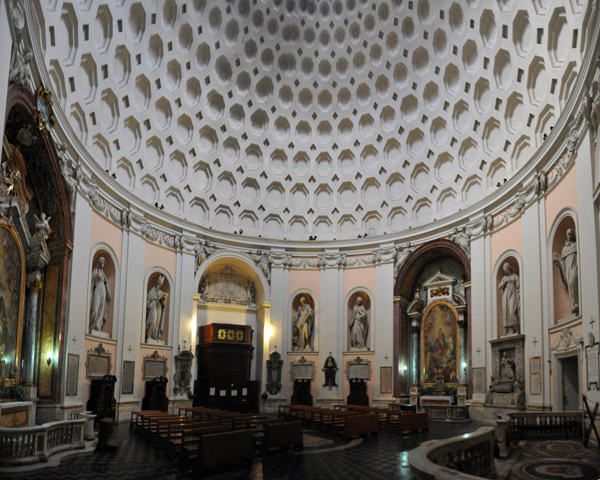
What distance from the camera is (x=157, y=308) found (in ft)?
80.5

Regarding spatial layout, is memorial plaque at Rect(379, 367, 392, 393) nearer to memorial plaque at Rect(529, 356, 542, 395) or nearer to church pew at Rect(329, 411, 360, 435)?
memorial plaque at Rect(529, 356, 542, 395)

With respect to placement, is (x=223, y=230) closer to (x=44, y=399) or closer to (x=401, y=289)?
(x=401, y=289)

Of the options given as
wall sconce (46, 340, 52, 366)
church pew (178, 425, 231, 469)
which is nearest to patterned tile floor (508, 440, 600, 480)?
church pew (178, 425, 231, 469)

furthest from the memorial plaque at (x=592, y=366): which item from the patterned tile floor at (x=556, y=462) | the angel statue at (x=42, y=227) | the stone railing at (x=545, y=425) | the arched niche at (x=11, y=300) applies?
the angel statue at (x=42, y=227)

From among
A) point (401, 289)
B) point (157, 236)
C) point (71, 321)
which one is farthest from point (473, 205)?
point (71, 321)

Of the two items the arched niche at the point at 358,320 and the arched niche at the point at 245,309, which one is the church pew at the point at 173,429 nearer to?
the arched niche at the point at 245,309

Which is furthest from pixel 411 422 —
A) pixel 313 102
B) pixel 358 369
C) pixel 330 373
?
pixel 313 102

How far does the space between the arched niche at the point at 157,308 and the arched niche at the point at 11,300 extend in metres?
8.35

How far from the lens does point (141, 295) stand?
76.8 ft

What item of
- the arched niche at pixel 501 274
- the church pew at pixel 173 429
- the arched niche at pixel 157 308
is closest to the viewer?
the church pew at pixel 173 429

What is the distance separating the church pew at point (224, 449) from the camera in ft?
35.4

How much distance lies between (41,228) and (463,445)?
43.3 ft

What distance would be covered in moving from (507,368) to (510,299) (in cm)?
251

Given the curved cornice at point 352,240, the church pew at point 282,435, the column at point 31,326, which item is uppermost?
the curved cornice at point 352,240
